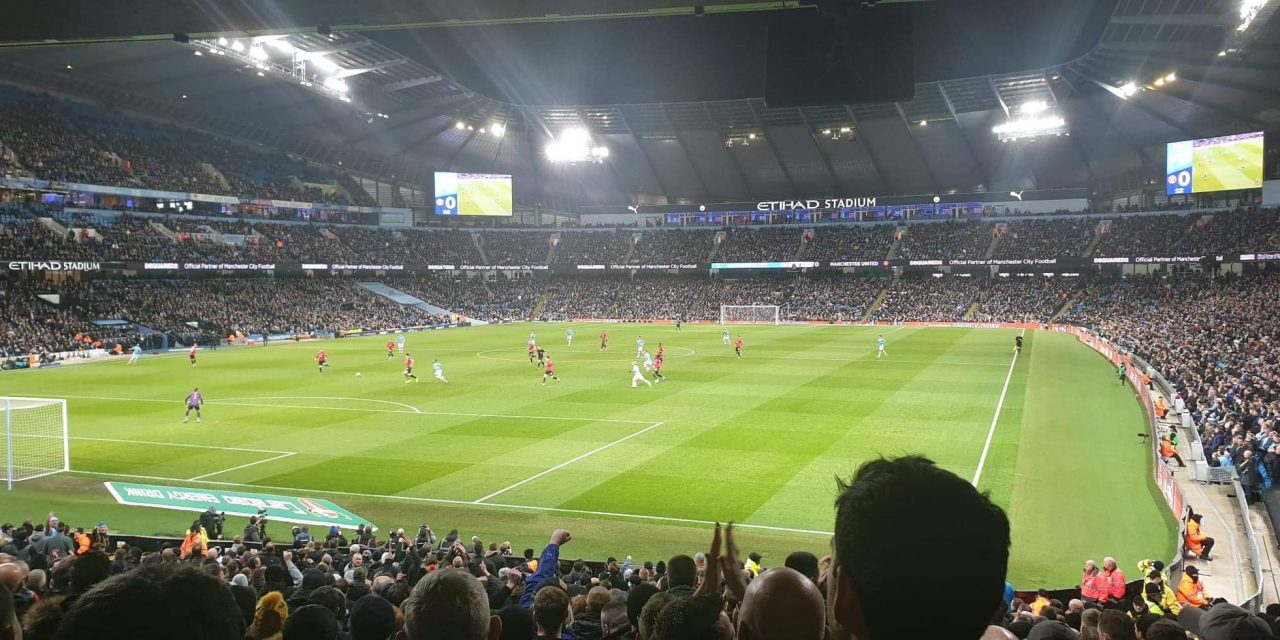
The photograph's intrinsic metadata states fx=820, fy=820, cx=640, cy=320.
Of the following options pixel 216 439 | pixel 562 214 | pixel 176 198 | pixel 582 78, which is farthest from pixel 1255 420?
pixel 562 214

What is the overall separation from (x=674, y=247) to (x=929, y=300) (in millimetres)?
34435

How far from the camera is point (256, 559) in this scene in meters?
12.0

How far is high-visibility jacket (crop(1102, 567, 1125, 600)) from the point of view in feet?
36.4

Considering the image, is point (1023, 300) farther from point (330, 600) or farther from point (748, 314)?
point (330, 600)

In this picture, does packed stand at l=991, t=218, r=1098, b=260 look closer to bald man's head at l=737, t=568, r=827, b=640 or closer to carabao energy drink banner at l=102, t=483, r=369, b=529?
carabao energy drink banner at l=102, t=483, r=369, b=529

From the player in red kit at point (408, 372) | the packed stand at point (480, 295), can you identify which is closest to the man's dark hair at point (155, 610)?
the player in red kit at point (408, 372)

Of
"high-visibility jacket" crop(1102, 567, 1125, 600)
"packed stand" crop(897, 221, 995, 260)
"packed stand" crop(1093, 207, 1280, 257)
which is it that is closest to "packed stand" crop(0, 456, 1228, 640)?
"high-visibility jacket" crop(1102, 567, 1125, 600)

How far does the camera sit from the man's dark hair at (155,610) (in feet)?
6.86

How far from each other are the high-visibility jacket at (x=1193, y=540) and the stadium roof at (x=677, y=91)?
8821 mm

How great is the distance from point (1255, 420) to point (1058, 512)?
340 inches

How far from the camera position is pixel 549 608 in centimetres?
498

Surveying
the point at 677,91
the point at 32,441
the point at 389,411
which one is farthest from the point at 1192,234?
the point at 32,441

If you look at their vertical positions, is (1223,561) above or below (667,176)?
below

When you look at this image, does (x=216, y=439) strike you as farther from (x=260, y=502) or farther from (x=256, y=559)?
(x=256, y=559)
